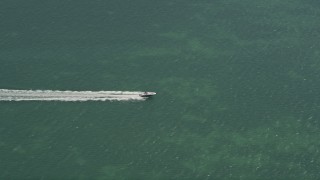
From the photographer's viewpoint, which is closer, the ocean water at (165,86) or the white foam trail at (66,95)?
the ocean water at (165,86)

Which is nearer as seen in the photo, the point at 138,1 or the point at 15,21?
the point at 15,21

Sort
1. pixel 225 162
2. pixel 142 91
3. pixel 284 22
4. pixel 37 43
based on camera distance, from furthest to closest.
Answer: pixel 284 22 → pixel 37 43 → pixel 142 91 → pixel 225 162

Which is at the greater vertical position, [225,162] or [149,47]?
[149,47]

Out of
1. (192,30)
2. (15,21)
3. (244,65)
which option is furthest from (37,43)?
(244,65)

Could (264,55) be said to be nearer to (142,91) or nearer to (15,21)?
(142,91)

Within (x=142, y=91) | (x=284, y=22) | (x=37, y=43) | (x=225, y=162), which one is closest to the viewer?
(x=225, y=162)
